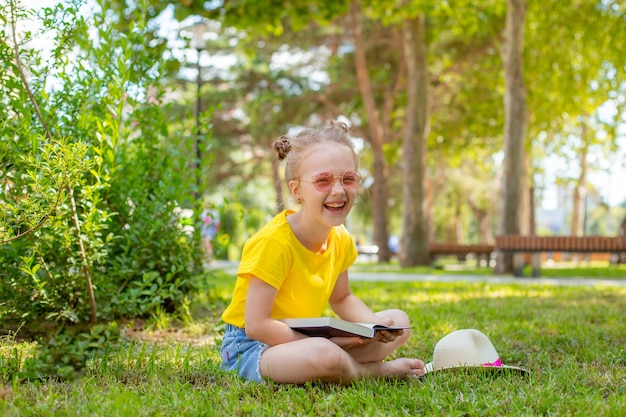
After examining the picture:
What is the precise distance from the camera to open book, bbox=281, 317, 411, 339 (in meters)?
2.88

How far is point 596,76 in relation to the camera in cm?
2206

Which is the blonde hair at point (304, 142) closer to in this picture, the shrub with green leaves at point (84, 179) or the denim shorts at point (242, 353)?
the denim shorts at point (242, 353)

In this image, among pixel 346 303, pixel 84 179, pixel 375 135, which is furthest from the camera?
pixel 375 135

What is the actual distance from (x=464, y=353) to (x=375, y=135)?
17974 millimetres

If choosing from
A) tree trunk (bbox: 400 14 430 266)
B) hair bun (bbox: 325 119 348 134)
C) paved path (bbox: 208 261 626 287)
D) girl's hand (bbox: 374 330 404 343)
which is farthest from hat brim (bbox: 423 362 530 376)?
tree trunk (bbox: 400 14 430 266)

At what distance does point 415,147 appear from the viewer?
16984 millimetres

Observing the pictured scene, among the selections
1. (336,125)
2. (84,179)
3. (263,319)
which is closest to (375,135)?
(84,179)

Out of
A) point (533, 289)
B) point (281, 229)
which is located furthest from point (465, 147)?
point (281, 229)

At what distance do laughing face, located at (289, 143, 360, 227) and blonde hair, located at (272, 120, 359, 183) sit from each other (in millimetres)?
36

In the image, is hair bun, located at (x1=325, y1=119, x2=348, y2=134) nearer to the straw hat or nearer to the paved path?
the straw hat

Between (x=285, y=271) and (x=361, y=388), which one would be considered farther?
(x=285, y=271)

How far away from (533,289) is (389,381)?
5990 millimetres

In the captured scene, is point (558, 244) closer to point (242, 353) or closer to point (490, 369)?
point (490, 369)

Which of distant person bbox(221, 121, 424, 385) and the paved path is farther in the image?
the paved path
